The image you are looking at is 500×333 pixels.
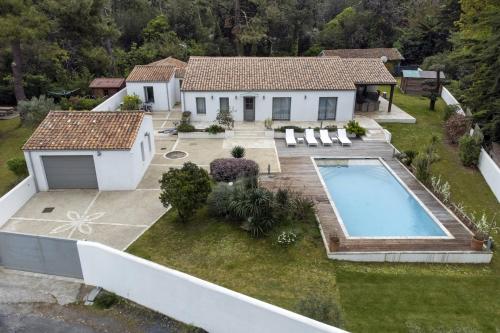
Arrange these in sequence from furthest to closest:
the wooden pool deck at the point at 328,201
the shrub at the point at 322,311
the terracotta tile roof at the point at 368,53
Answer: the terracotta tile roof at the point at 368,53 → the wooden pool deck at the point at 328,201 → the shrub at the point at 322,311

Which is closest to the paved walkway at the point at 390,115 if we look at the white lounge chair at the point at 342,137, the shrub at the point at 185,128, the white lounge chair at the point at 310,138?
the white lounge chair at the point at 342,137

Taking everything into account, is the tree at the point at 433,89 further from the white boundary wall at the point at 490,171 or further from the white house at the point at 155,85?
the white house at the point at 155,85

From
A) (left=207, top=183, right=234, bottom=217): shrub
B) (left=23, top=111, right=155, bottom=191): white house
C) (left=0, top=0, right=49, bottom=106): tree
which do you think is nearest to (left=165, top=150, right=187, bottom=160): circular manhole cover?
Answer: (left=23, top=111, right=155, bottom=191): white house

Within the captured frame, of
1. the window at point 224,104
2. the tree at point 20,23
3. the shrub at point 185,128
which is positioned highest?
the tree at point 20,23

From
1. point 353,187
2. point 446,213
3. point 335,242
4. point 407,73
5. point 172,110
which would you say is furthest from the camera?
point 407,73

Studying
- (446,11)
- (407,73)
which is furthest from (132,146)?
(446,11)

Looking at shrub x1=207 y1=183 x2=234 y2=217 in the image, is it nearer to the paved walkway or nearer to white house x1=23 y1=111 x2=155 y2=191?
white house x1=23 y1=111 x2=155 y2=191

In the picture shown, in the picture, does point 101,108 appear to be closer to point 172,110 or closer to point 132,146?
point 172,110
